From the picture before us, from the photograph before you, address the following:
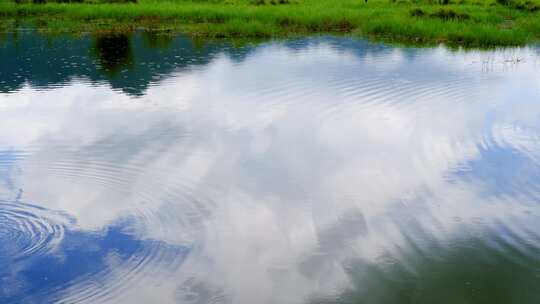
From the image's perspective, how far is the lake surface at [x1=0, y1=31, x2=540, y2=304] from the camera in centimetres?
464

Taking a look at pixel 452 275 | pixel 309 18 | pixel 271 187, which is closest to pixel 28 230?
pixel 271 187

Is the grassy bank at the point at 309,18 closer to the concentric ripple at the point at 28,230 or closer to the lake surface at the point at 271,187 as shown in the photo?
the lake surface at the point at 271,187

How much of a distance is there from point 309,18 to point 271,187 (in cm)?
1250

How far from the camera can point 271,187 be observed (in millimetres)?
6461

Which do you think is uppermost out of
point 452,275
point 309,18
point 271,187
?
point 309,18

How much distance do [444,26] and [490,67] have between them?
4.11 m

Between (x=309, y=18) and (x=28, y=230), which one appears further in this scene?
(x=309, y=18)

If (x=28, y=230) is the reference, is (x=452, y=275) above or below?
below

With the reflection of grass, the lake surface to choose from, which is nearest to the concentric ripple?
the lake surface

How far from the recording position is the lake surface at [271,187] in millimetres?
4645

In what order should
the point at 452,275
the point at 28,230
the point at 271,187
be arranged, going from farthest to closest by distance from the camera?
1. the point at 271,187
2. the point at 28,230
3. the point at 452,275

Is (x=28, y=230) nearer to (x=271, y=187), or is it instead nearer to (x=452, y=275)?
(x=271, y=187)

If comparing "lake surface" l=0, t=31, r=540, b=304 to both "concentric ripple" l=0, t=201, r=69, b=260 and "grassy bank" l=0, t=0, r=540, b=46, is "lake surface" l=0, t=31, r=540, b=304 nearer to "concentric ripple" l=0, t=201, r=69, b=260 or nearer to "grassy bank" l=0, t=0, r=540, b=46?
"concentric ripple" l=0, t=201, r=69, b=260

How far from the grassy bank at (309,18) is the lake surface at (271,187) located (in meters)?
4.30
